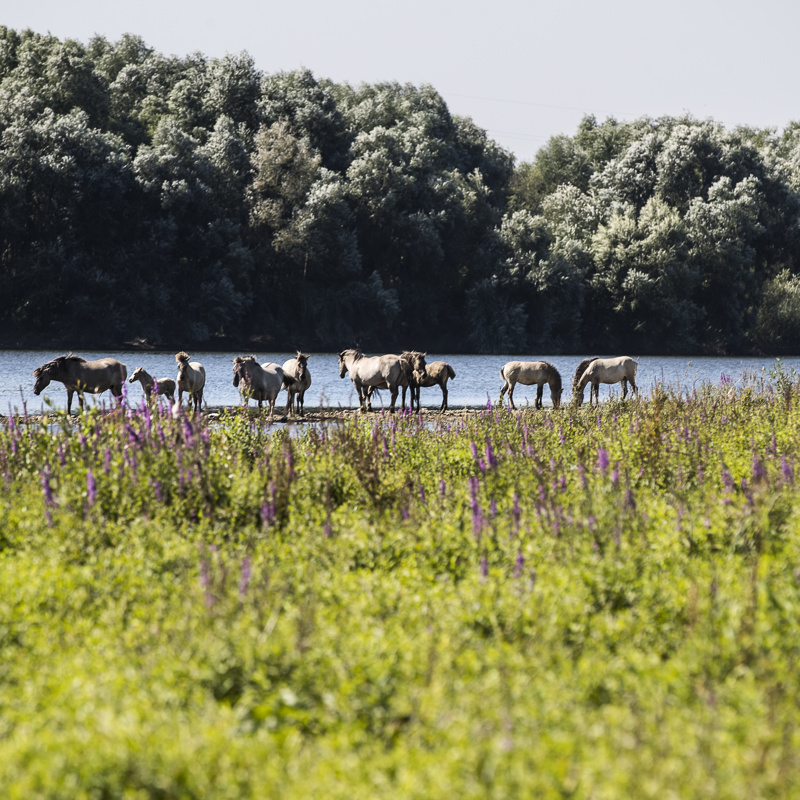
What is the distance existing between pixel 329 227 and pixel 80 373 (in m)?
33.7

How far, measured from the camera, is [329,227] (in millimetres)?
53906

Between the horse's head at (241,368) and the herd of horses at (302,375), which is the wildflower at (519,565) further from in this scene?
the horse's head at (241,368)

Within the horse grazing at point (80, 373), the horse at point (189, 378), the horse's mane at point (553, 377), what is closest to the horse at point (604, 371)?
the horse's mane at point (553, 377)

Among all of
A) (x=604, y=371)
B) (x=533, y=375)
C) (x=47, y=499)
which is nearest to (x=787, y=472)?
(x=47, y=499)

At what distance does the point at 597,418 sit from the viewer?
13492 mm

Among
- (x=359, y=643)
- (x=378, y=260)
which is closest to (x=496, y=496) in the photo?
(x=359, y=643)

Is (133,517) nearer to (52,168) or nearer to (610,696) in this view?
(610,696)

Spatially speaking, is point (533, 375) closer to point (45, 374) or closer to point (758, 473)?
point (45, 374)

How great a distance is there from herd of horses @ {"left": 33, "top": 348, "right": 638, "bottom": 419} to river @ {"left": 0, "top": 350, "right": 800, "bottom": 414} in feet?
2.86

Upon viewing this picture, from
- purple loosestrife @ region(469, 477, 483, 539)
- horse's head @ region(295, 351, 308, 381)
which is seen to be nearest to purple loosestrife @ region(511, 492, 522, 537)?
purple loosestrife @ region(469, 477, 483, 539)

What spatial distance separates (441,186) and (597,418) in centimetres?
4743

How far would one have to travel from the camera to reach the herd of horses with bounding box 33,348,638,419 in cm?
2103

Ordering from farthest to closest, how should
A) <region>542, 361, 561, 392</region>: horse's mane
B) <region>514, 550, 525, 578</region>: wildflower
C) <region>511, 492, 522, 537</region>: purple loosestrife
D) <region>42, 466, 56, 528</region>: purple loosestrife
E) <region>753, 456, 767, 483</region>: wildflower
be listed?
<region>542, 361, 561, 392</region>: horse's mane < <region>42, 466, 56, 528</region>: purple loosestrife < <region>753, 456, 767, 483</region>: wildflower < <region>511, 492, 522, 537</region>: purple loosestrife < <region>514, 550, 525, 578</region>: wildflower

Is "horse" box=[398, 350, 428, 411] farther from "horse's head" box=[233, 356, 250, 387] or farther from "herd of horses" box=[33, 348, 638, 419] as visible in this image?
"horse's head" box=[233, 356, 250, 387]
